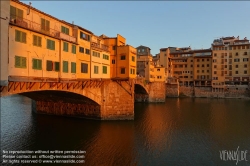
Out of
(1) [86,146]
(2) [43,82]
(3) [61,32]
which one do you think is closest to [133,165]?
(1) [86,146]

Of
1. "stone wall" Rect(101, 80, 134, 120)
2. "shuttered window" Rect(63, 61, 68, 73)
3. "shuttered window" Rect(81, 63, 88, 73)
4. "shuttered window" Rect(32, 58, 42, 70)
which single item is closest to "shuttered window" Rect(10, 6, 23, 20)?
"shuttered window" Rect(32, 58, 42, 70)

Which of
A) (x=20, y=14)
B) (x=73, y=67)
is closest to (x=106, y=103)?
(x=73, y=67)

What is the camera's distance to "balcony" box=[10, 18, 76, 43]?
65.5 ft

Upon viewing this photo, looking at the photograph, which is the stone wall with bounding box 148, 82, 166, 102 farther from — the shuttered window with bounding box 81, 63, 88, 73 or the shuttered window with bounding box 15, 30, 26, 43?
the shuttered window with bounding box 15, 30, 26, 43

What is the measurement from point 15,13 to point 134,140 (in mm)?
23885

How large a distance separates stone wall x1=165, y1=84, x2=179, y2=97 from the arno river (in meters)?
54.6

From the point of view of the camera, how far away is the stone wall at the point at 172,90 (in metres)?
93.9

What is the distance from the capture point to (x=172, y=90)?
9425 cm

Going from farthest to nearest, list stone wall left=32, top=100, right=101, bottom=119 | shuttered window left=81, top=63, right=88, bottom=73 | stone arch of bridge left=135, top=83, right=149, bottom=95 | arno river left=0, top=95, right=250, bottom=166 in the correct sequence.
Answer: stone arch of bridge left=135, top=83, right=149, bottom=95 < stone wall left=32, top=100, right=101, bottom=119 < shuttered window left=81, top=63, right=88, bottom=73 < arno river left=0, top=95, right=250, bottom=166

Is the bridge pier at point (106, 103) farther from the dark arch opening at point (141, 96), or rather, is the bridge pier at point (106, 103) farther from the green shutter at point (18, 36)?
the dark arch opening at point (141, 96)

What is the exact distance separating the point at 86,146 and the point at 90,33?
21563 mm

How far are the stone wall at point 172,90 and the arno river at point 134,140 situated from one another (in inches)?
2151

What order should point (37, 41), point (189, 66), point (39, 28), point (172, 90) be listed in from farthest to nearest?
1. point (189, 66)
2. point (172, 90)
3. point (39, 28)
4. point (37, 41)

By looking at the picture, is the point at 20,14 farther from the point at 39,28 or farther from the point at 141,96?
the point at 141,96
